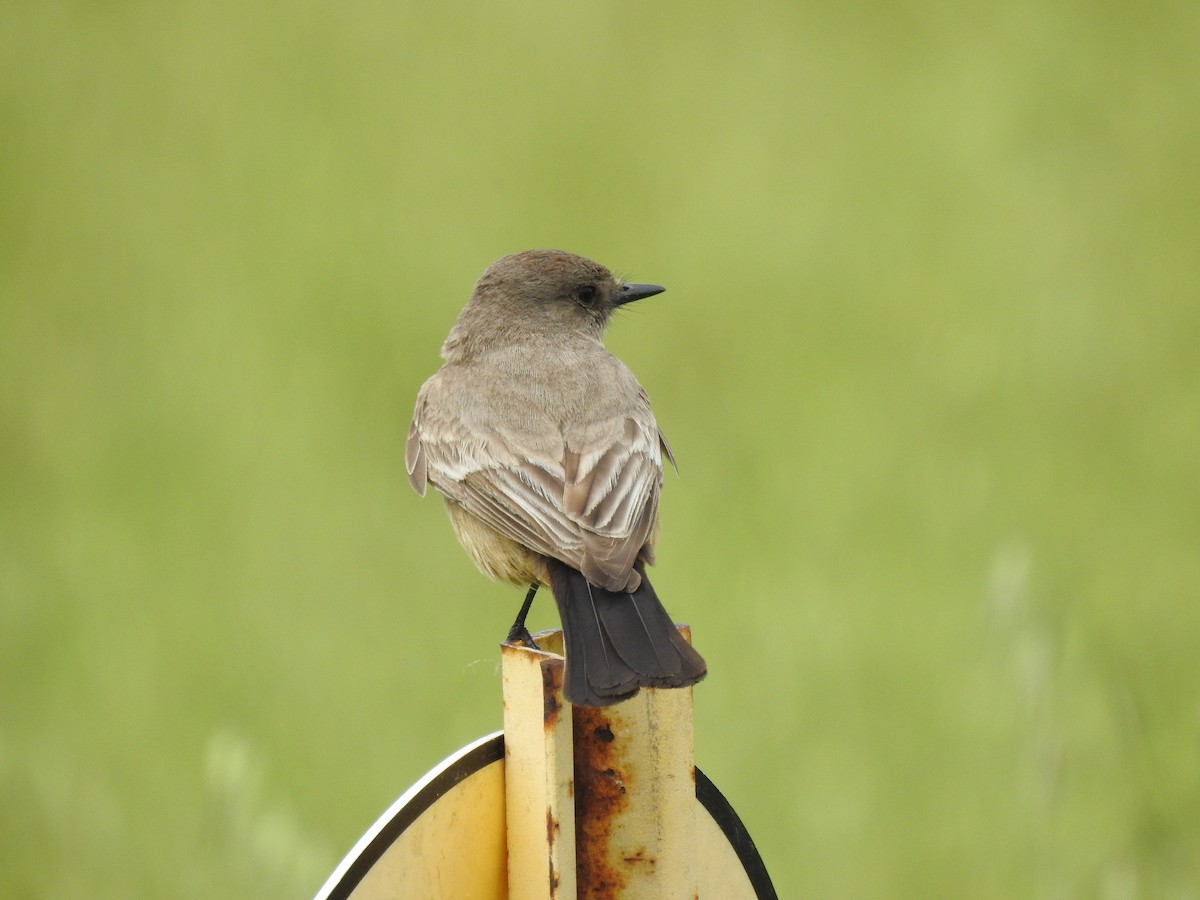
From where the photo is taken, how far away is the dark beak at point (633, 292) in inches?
178

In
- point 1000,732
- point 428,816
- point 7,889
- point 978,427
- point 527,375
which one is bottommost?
point 7,889

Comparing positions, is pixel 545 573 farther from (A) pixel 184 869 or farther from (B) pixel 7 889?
(B) pixel 7 889

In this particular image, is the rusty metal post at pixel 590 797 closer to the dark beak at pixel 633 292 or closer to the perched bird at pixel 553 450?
the perched bird at pixel 553 450

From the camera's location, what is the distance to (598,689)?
2.10 metres

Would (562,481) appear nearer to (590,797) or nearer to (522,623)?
(522,623)

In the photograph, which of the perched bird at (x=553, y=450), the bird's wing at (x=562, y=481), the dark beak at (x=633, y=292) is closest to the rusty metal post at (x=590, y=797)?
the perched bird at (x=553, y=450)

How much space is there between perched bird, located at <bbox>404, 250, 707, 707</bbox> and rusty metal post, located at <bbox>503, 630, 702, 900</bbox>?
1.10 feet

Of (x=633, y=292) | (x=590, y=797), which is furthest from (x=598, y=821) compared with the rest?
(x=633, y=292)

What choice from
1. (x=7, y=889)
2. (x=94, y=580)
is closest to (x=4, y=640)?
(x=94, y=580)

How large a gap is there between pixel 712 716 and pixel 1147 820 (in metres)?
1.70

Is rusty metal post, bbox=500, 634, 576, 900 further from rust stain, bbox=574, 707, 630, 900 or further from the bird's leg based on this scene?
the bird's leg

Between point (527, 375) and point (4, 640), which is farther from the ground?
point (527, 375)

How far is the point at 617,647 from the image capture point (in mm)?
2369

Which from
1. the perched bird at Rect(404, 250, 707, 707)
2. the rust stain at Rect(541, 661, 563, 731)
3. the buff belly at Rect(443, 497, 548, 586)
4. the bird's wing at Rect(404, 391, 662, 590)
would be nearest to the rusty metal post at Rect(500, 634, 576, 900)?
the rust stain at Rect(541, 661, 563, 731)
